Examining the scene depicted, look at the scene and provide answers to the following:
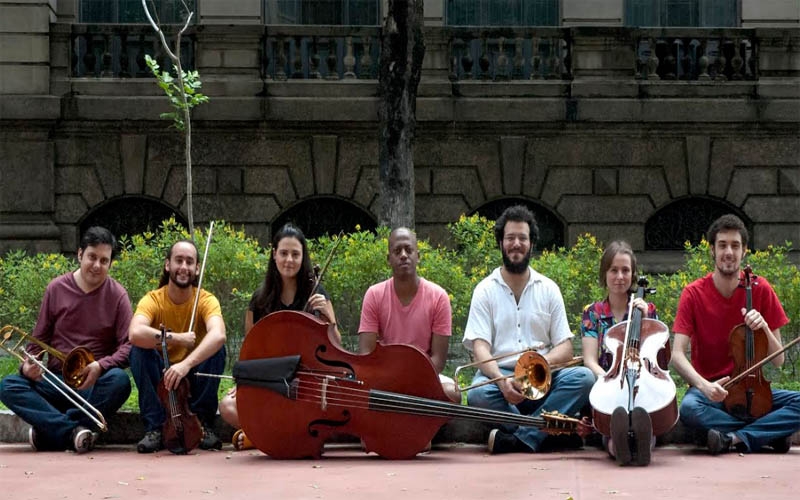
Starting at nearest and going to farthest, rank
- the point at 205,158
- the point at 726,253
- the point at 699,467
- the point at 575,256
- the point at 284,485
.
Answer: the point at 284,485
the point at 699,467
the point at 726,253
the point at 575,256
the point at 205,158

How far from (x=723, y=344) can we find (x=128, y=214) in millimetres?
12619

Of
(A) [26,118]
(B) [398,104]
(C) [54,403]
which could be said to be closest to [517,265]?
(C) [54,403]

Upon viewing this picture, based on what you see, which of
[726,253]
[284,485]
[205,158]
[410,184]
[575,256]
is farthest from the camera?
[205,158]

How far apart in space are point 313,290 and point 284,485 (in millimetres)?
1747

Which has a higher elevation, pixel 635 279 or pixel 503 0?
pixel 503 0

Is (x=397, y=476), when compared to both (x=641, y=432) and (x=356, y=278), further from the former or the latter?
(x=356, y=278)

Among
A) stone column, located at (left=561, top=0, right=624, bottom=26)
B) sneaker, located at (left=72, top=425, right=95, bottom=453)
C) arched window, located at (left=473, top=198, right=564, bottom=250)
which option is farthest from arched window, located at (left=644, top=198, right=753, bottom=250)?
sneaker, located at (left=72, top=425, right=95, bottom=453)

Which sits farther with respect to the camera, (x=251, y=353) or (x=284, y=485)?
(x=251, y=353)

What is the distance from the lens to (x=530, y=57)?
19.2m

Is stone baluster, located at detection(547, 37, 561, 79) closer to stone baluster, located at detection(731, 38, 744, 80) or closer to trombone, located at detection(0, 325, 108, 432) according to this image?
stone baluster, located at detection(731, 38, 744, 80)

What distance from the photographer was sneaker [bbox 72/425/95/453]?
840 centimetres

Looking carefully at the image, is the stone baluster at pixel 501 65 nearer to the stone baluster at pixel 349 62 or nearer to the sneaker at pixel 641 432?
the stone baluster at pixel 349 62

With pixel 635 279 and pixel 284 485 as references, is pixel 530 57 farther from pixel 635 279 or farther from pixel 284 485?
pixel 284 485

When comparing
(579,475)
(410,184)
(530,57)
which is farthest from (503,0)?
(579,475)
